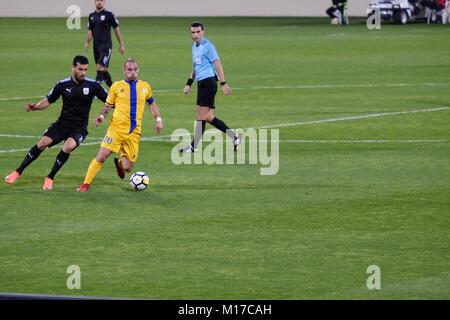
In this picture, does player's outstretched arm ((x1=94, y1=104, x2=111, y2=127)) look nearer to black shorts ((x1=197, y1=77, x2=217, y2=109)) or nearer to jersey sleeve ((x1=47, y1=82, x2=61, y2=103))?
jersey sleeve ((x1=47, y1=82, x2=61, y2=103))

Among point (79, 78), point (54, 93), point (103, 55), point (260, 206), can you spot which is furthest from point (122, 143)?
point (103, 55)

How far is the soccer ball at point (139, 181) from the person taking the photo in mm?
16844

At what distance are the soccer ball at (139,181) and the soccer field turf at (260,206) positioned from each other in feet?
0.43

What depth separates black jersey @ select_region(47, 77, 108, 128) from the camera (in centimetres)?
1728

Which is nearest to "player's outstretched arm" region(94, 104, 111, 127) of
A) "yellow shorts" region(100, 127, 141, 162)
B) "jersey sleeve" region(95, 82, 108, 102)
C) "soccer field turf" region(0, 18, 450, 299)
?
"yellow shorts" region(100, 127, 141, 162)

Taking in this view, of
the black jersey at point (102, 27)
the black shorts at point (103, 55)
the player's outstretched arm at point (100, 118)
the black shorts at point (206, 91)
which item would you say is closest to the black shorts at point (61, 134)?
the player's outstretched arm at point (100, 118)

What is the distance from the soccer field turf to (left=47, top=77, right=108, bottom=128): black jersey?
97 centimetres

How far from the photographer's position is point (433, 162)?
19.5 meters

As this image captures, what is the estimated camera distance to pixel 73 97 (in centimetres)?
1728

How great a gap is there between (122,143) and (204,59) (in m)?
4.23

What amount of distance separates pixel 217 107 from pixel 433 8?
121 ft

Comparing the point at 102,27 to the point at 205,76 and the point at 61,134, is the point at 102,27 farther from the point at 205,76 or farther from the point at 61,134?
the point at 61,134
